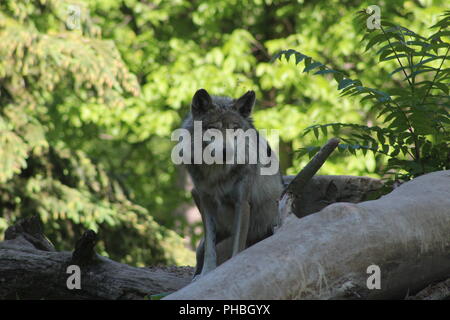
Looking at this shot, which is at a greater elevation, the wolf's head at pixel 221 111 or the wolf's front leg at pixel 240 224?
the wolf's head at pixel 221 111

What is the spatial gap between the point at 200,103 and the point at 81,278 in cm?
185

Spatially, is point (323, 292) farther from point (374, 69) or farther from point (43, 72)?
point (374, 69)

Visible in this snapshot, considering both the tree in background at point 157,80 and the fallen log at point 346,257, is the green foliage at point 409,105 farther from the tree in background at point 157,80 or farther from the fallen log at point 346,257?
the tree in background at point 157,80

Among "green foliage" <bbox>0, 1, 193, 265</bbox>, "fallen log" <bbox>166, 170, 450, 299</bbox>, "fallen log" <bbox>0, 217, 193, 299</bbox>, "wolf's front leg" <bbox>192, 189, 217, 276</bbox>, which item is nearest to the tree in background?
"green foliage" <bbox>0, 1, 193, 265</bbox>

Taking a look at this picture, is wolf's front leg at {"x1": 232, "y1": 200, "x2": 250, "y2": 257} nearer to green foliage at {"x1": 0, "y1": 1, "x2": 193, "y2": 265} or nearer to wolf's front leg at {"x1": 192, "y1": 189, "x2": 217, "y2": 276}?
wolf's front leg at {"x1": 192, "y1": 189, "x2": 217, "y2": 276}

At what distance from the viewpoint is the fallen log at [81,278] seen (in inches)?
196

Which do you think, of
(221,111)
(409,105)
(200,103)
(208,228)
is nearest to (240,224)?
(208,228)

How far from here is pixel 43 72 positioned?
8672 millimetres

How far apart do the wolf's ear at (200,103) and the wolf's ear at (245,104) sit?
25cm

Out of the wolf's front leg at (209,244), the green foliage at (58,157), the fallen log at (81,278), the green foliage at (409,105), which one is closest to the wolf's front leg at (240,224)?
the wolf's front leg at (209,244)

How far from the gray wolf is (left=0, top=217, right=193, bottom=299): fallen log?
1.61 feet
